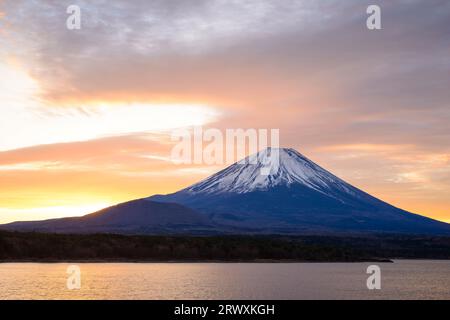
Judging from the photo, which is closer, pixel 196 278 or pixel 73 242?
pixel 196 278

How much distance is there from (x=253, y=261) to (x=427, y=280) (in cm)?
6447

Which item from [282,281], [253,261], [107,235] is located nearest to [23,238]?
[107,235]

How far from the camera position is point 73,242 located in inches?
6171
